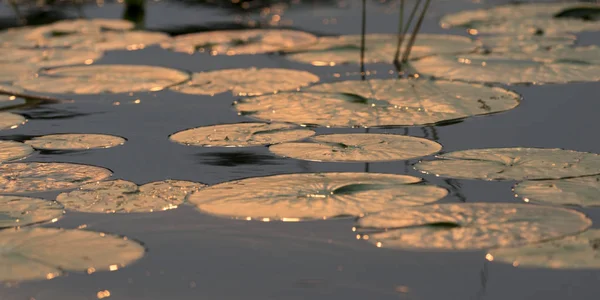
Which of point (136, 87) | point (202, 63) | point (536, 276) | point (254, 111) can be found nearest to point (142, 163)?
point (254, 111)

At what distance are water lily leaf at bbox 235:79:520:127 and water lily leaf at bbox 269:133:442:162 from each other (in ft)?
0.66

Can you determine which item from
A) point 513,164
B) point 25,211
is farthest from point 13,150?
point 513,164

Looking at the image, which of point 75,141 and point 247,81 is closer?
point 75,141

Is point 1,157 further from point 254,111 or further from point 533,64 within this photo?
point 533,64

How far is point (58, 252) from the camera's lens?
183 cm

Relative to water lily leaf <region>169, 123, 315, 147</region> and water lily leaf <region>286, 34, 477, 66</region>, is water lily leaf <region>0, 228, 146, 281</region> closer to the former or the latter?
water lily leaf <region>169, 123, 315, 147</region>

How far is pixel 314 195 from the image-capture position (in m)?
2.09

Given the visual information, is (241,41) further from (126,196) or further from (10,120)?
(126,196)

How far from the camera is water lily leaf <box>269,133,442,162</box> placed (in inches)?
93.9

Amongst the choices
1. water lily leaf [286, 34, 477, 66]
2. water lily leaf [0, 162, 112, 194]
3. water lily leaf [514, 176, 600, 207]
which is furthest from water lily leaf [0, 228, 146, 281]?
water lily leaf [286, 34, 477, 66]

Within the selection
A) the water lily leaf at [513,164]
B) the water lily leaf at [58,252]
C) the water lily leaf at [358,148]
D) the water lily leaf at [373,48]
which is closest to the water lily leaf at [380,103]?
the water lily leaf at [358,148]

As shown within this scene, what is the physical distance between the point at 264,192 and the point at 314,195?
4.8 inches

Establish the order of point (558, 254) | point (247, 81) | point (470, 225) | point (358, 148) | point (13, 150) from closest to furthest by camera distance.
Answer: point (558, 254) < point (470, 225) < point (358, 148) < point (13, 150) < point (247, 81)

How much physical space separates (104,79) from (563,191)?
6.28ft
